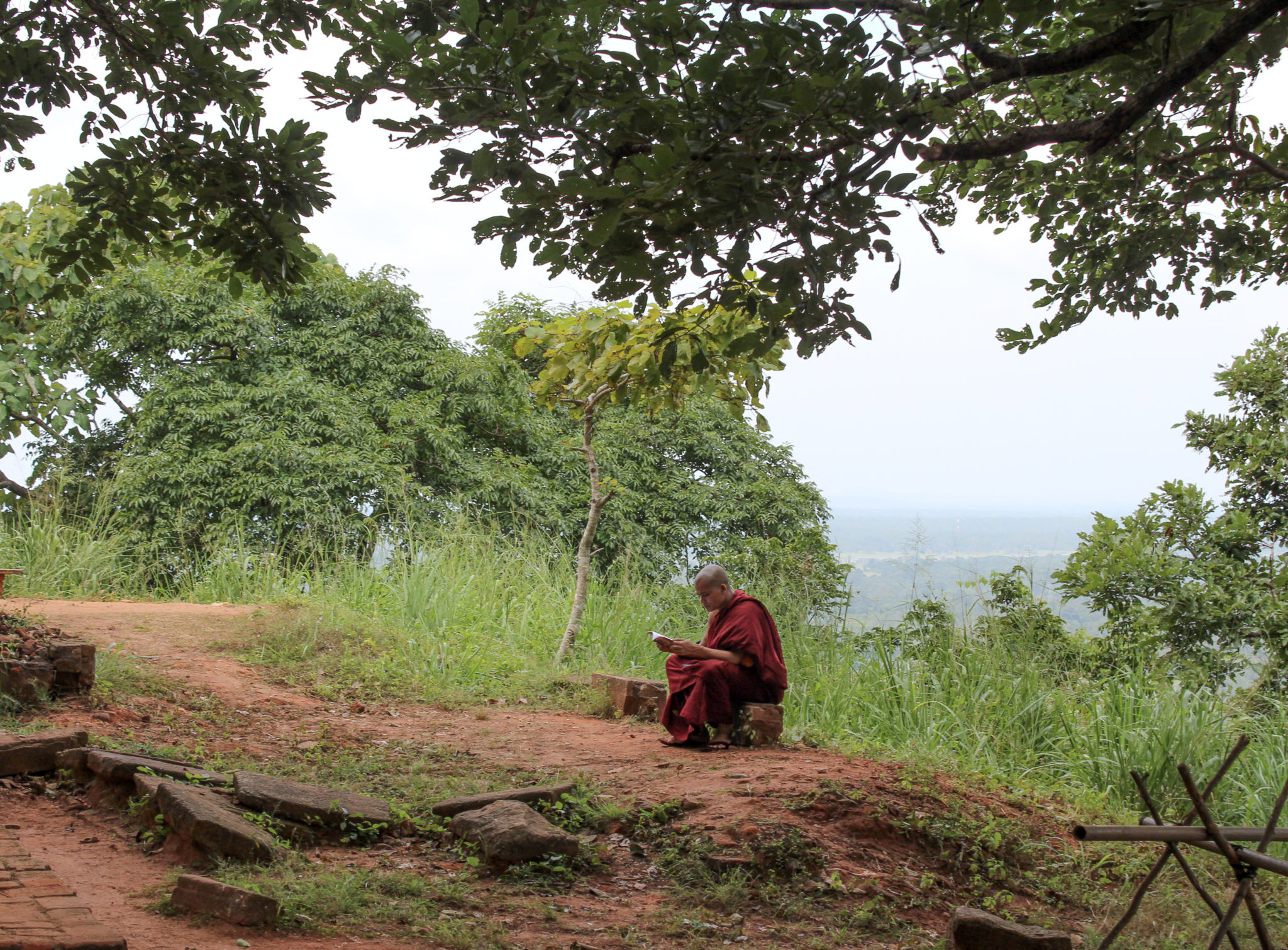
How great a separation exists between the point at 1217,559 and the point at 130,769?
8.14 m

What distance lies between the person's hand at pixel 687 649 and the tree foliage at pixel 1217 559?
397cm

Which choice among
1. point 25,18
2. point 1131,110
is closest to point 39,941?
point 1131,110

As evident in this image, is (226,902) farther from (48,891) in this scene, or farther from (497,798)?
(497,798)

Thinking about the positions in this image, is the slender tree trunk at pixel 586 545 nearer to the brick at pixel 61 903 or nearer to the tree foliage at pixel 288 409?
the tree foliage at pixel 288 409

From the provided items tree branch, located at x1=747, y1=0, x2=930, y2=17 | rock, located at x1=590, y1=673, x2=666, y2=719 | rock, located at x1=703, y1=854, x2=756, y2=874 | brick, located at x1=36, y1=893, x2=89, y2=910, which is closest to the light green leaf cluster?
tree branch, located at x1=747, y1=0, x2=930, y2=17

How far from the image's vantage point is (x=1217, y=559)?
7.74 meters

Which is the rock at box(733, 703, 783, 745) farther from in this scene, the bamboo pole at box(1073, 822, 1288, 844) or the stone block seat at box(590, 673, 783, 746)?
the bamboo pole at box(1073, 822, 1288, 844)

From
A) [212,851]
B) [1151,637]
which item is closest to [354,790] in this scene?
[212,851]

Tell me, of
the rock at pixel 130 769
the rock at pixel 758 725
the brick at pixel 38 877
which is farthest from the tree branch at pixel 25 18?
the rock at pixel 758 725

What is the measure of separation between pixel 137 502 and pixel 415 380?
16.4ft

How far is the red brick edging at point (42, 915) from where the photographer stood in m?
2.50

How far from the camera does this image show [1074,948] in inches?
146

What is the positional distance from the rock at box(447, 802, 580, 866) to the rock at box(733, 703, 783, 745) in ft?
7.05

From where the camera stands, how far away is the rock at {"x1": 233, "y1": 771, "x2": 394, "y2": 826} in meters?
4.01
